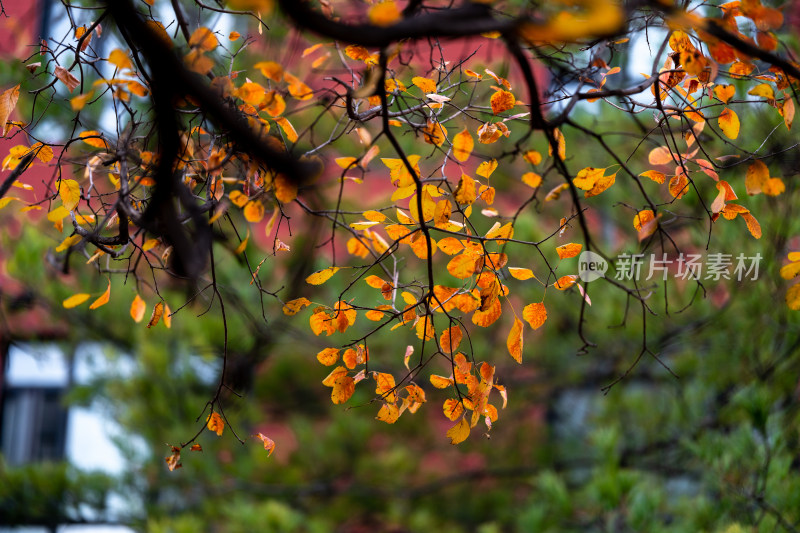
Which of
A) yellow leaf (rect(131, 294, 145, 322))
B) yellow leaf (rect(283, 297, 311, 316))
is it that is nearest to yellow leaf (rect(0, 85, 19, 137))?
yellow leaf (rect(131, 294, 145, 322))

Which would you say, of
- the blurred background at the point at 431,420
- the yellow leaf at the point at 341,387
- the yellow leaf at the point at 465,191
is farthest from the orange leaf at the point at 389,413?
the blurred background at the point at 431,420

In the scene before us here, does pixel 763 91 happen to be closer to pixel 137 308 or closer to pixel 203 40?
pixel 203 40

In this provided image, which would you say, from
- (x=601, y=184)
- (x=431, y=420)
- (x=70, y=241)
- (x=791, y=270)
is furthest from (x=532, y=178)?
(x=431, y=420)

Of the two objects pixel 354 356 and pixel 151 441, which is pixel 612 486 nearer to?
pixel 354 356

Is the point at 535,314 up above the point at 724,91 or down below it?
below

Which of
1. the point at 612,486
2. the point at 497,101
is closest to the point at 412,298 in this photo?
the point at 497,101

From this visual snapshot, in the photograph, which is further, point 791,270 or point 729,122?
point 729,122

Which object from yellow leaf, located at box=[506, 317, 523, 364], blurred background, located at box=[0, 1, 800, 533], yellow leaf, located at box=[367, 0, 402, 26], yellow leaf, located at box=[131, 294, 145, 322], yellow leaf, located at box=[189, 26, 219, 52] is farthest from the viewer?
blurred background, located at box=[0, 1, 800, 533]

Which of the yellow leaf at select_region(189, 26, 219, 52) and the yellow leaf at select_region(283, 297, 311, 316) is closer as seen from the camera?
the yellow leaf at select_region(189, 26, 219, 52)

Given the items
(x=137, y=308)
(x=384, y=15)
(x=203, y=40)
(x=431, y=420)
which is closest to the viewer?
(x=384, y=15)

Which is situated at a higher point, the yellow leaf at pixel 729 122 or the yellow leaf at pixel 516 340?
the yellow leaf at pixel 729 122

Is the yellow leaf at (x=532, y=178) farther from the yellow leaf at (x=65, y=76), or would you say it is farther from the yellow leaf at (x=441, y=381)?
the yellow leaf at (x=65, y=76)

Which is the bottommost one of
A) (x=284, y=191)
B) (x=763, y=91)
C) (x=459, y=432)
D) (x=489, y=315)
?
(x=459, y=432)

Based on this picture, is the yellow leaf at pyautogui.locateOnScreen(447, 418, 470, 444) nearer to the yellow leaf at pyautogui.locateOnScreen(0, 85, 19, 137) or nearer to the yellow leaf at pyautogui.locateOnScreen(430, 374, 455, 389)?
the yellow leaf at pyautogui.locateOnScreen(430, 374, 455, 389)
